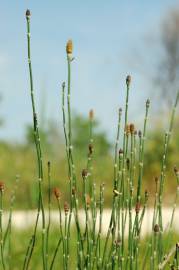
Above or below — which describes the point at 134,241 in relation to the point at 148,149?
below

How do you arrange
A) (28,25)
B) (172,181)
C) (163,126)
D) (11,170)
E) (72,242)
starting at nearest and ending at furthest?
(28,25), (72,242), (11,170), (172,181), (163,126)

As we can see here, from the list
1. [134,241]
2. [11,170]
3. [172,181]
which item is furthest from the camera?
[172,181]

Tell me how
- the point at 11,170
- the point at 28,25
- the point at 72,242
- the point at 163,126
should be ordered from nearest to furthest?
1. the point at 28,25
2. the point at 72,242
3. the point at 11,170
4. the point at 163,126

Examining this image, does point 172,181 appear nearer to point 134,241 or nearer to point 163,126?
point 163,126

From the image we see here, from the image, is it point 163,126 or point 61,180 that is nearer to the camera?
point 61,180

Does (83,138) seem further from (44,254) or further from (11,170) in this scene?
(44,254)

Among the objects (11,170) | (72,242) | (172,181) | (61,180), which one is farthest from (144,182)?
(72,242)

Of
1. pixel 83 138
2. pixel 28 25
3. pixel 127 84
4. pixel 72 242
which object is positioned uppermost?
pixel 83 138

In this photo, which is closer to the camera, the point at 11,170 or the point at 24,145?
the point at 11,170

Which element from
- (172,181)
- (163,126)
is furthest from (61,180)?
(163,126)
